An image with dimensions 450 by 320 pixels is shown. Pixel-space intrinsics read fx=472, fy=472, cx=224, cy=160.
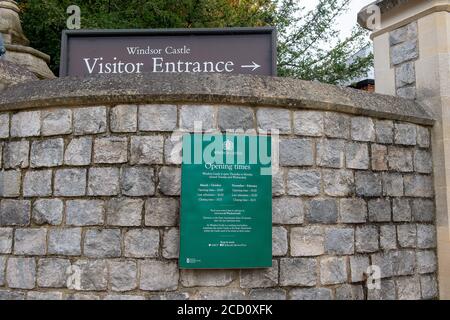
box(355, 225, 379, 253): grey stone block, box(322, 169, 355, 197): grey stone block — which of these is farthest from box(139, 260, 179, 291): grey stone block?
box(355, 225, 379, 253): grey stone block

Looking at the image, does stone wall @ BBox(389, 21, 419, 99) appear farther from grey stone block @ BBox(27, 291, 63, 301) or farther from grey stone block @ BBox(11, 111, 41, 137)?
grey stone block @ BBox(27, 291, 63, 301)

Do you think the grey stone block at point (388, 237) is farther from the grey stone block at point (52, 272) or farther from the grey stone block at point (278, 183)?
the grey stone block at point (52, 272)

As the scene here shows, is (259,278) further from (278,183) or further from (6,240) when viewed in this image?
(6,240)

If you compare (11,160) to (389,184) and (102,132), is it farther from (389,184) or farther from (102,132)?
(389,184)

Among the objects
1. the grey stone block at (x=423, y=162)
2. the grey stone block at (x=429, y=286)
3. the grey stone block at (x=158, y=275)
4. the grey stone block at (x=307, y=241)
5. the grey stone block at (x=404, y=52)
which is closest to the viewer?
the grey stone block at (x=158, y=275)

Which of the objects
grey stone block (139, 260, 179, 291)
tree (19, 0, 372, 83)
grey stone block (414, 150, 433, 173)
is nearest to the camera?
grey stone block (139, 260, 179, 291)

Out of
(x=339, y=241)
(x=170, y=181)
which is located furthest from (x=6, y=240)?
(x=339, y=241)

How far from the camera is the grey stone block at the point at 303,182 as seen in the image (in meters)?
3.74

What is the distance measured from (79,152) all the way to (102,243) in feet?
2.38

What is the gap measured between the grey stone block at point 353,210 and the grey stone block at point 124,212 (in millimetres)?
1626

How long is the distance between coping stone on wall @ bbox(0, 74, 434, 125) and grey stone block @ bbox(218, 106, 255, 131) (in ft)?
0.19

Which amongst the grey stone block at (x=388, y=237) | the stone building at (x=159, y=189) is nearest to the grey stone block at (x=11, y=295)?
the stone building at (x=159, y=189)

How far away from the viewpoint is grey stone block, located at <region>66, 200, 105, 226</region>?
358 centimetres

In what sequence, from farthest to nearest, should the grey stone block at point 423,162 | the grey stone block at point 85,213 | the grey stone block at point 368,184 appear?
the grey stone block at point 423,162, the grey stone block at point 368,184, the grey stone block at point 85,213
